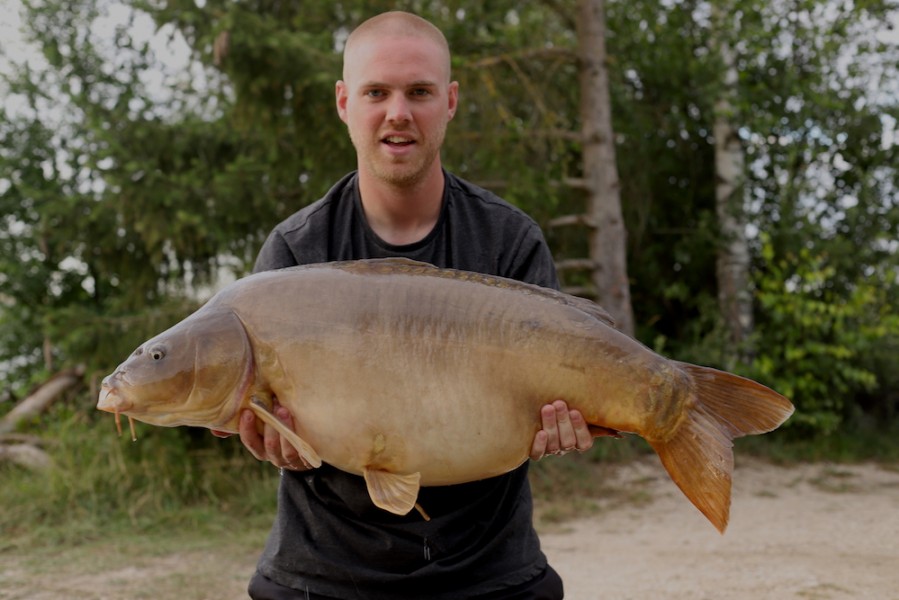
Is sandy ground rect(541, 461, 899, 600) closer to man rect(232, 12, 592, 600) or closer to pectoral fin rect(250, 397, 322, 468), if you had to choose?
man rect(232, 12, 592, 600)

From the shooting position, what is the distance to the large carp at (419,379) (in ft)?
6.88

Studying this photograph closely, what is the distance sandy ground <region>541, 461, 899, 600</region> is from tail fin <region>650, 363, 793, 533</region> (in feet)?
8.60

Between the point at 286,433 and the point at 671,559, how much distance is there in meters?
3.84

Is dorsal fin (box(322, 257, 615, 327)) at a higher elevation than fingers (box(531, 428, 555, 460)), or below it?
higher

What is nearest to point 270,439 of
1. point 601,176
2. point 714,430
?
point 714,430

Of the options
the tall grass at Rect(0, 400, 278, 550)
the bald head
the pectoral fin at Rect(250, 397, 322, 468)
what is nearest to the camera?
the pectoral fin at Rect(250, 397, 322, 468)

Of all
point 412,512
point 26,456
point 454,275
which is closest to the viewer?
point 454,275

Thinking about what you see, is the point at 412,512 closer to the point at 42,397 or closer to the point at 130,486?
the point at 130,486

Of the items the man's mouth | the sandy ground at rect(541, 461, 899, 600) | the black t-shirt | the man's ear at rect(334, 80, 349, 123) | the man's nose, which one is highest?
the man's ear at rect(334, 80, 349, 123)

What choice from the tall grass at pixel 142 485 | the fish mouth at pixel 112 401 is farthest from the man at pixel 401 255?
the tall grass at pixel 142 485

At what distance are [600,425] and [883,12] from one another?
7.47m

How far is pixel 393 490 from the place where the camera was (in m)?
2.10

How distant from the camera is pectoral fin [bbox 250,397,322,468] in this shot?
6.68 feet

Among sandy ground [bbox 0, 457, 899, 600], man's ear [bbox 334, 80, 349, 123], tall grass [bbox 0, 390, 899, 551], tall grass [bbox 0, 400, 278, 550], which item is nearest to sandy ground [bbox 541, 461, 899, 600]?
sandy ground [bbox 0, 457, 899, 600]
